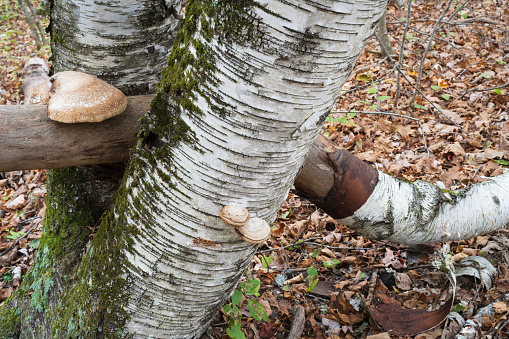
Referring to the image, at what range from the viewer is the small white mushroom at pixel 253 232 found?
1.61 m

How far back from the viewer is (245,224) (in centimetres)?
162

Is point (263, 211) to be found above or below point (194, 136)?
below

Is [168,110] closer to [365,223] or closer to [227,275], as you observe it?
[227,275]

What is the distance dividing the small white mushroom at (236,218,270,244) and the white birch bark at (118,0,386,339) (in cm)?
9

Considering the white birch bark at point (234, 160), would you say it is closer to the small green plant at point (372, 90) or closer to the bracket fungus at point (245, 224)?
the bracket fungus at point (245, 224)

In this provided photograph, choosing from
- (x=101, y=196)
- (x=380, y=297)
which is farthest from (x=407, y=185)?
(x=101, y=196)

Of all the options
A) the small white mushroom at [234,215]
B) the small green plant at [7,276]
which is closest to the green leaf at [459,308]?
the small white mushroom at [234,215]

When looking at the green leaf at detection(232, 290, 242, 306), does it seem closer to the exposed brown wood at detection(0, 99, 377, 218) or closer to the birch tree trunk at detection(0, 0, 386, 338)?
the birch tree trunk at detection(0, 0, 386, 338)

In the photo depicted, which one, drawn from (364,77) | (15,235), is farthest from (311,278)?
(364,77)

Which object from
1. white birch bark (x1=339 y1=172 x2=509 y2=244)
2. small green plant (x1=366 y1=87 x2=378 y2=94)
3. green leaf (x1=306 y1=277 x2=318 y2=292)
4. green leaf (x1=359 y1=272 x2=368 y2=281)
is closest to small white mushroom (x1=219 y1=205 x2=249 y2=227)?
white birch bark (x1=339 y1=172 x2=509 y2=244)

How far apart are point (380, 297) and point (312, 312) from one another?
1.94 feet

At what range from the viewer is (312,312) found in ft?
9.84

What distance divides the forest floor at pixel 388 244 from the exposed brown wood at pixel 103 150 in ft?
2.75

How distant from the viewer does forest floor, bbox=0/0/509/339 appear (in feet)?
9.14
